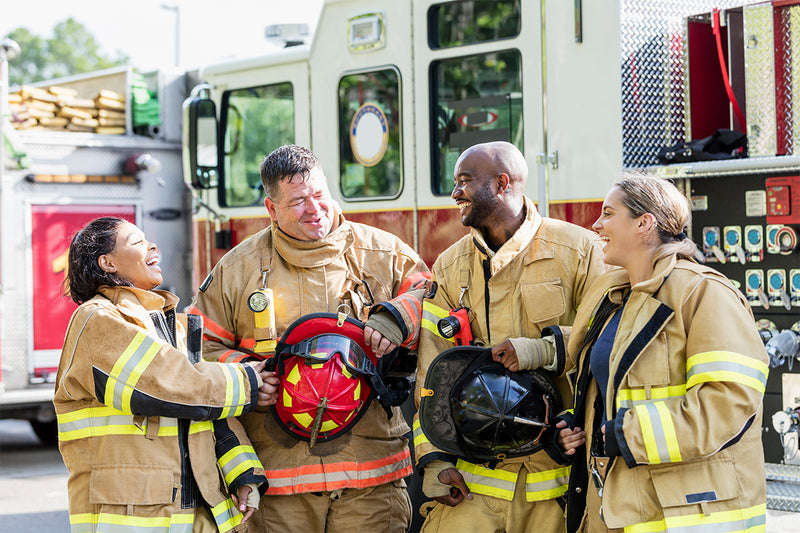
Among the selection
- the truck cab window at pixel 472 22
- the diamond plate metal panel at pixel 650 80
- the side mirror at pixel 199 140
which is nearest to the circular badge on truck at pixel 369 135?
the truck cab window at pixel 472 22

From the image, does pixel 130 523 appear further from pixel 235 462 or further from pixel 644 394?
pixel 644 394

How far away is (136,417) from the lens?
3023mm

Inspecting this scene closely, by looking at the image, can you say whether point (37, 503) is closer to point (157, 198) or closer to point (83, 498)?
point (157, 198)

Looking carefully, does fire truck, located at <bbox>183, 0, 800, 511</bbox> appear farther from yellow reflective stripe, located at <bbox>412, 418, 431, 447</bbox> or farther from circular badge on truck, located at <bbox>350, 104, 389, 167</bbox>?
yellow reflective stripe, located at <bbox>412, 418, 431, 447</bbox>

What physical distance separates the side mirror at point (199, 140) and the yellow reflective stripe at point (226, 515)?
3.58 m

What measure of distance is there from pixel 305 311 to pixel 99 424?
2.69ft

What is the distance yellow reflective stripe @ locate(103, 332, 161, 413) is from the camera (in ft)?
9.67

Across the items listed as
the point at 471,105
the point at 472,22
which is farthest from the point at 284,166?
the point at 472,22

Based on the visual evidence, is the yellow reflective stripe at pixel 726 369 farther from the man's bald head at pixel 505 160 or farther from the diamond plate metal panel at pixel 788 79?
the diamond plate metal panel at pixel 788 79

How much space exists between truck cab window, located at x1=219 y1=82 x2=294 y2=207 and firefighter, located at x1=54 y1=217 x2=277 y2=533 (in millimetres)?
3075

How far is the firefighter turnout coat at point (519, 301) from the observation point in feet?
10.5


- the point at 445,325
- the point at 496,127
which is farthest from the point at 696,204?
the point at 445,325

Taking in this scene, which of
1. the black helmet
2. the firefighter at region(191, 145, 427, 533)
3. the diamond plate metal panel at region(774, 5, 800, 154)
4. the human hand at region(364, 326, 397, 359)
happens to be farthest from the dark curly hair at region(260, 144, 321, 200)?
the diamond plate metal panel at region(774, 5, 800, 154)

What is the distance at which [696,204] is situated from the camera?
4.34 m
